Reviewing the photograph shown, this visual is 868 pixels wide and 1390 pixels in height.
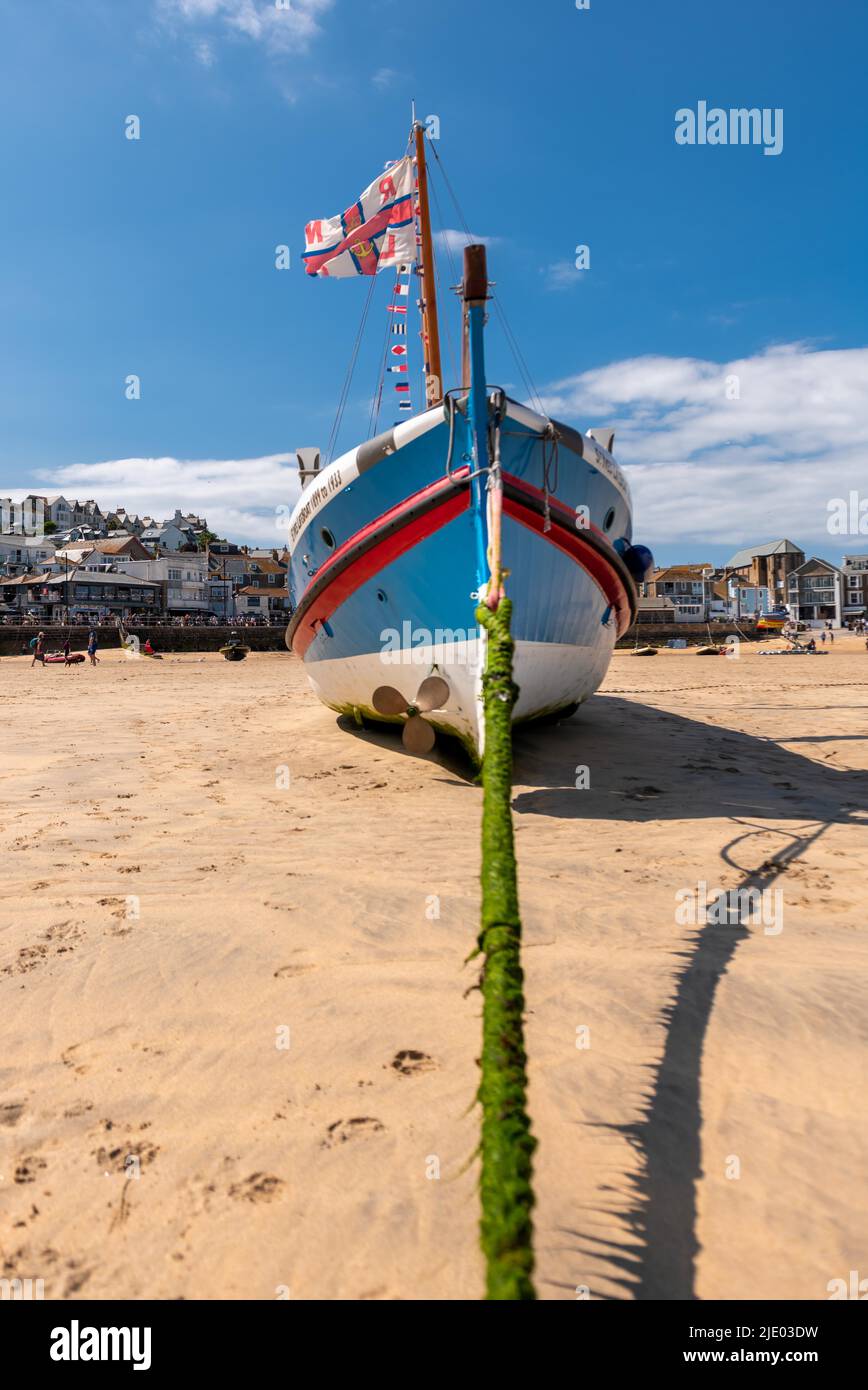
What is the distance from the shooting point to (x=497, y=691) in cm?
301

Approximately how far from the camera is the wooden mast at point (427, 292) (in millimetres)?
9883

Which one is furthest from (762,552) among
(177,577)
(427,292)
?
(427,292)

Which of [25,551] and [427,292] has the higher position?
[25,551]

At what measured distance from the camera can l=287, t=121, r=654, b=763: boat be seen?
615 cm

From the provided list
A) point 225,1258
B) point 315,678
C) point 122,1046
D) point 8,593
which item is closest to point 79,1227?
point 225,1258

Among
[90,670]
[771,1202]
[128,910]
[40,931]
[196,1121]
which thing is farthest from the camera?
[90,670]

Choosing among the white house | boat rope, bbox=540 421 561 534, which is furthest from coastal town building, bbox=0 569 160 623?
boat rope, bbox=540 421 561 534

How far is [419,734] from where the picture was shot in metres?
6.66

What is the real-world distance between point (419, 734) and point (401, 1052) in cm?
426

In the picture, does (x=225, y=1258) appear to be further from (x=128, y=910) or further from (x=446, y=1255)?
(x=128, y=910)

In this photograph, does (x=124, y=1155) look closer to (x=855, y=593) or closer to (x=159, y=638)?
(x=159, y=638)

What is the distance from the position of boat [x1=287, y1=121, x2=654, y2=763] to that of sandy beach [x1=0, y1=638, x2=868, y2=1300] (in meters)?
1.49

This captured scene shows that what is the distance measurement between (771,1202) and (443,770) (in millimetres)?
5465

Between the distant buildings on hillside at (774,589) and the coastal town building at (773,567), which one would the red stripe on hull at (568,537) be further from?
the coastal town building at (773,567)
